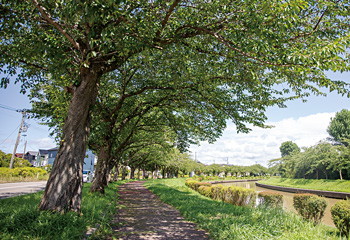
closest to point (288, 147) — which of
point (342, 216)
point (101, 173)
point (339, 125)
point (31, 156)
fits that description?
point (339, 125)

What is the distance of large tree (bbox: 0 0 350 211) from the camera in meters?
4.52

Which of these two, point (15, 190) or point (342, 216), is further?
point (15, 190)

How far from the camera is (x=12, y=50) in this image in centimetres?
664

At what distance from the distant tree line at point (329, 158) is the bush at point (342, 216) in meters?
31.9

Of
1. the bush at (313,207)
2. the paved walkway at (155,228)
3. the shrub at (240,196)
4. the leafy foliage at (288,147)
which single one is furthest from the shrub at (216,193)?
the leafy foliage at (288,147)

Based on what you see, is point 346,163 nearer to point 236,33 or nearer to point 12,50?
point 236,33

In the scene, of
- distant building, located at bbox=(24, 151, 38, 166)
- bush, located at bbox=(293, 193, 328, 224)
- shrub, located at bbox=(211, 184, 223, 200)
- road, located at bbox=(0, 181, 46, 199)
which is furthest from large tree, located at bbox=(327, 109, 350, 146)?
distant building, located at bbox=(24, 151, 38, 166)

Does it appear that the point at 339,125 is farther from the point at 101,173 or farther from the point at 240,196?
the point at 101,173

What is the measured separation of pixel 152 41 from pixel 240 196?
10975mm

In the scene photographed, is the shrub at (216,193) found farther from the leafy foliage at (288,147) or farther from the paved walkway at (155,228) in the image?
the leafy foliage at (288,147)

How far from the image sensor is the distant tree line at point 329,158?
34656 mm

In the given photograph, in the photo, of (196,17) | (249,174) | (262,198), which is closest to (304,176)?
(262,198)

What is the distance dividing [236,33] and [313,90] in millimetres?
3617

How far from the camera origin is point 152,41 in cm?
524
